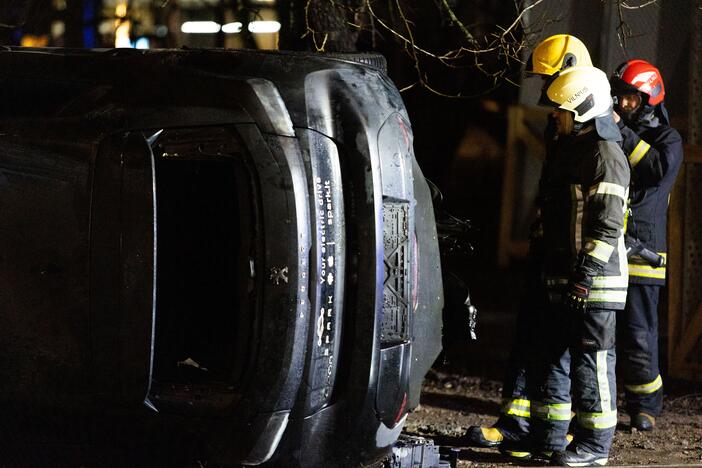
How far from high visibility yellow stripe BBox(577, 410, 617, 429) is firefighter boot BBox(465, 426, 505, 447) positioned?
1.97ft

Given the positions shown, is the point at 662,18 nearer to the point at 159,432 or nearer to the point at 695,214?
the point at 695,214

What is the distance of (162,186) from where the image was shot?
463 centimetres

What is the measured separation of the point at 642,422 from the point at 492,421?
2.91 feet

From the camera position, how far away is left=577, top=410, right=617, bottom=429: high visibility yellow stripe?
525 centimetres

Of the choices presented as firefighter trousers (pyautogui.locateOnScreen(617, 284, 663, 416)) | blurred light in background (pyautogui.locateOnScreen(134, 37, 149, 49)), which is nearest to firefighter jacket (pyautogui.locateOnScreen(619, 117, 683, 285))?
firefighter trousers (pyautogui.locateOnScreen(617, 284, 663, 416))

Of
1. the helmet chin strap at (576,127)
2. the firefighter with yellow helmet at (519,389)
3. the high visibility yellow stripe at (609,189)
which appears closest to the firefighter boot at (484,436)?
the firefighter with yellow helmet at (519,389)

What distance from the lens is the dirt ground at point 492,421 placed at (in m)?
5.64

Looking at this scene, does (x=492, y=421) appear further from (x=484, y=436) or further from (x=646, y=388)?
(x=646, y=388)

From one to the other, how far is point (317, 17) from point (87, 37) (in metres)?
3.44

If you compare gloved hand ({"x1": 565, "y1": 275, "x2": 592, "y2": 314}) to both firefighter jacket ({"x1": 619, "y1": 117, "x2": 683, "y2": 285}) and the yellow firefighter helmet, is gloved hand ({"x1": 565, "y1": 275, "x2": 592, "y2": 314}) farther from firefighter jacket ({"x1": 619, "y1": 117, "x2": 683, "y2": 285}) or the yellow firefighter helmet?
the yellow firefighter helmet

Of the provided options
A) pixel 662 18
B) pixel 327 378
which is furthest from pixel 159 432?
pixel 662 18

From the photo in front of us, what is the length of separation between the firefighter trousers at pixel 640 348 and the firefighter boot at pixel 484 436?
100 cm

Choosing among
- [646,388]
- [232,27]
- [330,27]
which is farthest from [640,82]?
[232,27]

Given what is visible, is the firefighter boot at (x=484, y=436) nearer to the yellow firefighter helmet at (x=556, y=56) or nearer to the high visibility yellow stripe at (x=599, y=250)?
the high visibility yellow stripe at (x=599, y=250)
